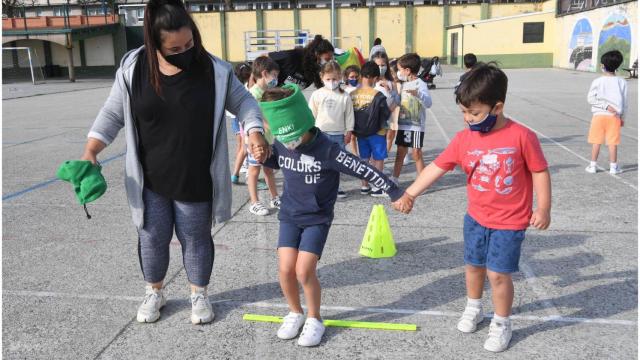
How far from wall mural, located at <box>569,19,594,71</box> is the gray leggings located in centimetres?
3247

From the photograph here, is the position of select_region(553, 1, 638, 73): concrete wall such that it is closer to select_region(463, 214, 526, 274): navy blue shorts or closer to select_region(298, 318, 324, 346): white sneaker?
select_region(463, 214, 526, 274): navy blue shorts

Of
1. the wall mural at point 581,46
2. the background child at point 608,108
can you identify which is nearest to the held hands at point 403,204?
the background child at point 608,108

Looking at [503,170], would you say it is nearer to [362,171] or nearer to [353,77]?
[362,171]

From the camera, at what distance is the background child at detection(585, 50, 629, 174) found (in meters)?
6.92

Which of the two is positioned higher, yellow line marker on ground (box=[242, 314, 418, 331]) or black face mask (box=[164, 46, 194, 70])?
black face mask (box=[164, 46, 194, 70])

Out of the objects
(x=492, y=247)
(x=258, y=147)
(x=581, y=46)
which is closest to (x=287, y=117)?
(x=258, y=147)

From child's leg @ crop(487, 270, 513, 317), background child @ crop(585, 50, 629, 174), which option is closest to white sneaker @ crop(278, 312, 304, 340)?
child's leg @ crop(487, 270, 513, 317)

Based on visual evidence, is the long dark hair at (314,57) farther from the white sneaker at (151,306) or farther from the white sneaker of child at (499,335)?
the white sneaker of child at (499,335)

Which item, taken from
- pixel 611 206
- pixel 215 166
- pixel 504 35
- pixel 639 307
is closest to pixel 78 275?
pixel 215 166

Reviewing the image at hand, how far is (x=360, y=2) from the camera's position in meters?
52.0

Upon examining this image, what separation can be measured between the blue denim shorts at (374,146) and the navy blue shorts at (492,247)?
11.1 feet

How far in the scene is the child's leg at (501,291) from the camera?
302cm

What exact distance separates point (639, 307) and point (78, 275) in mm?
3910

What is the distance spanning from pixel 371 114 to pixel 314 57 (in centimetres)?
97
